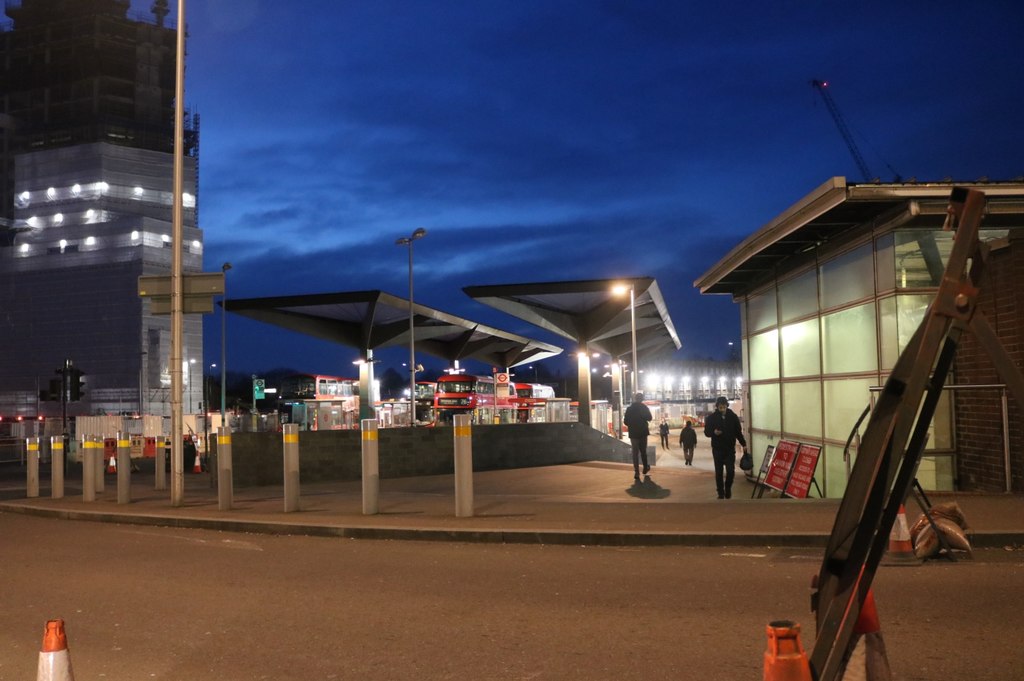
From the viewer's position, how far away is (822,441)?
16594 millimetres

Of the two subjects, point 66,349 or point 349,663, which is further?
point 66,349

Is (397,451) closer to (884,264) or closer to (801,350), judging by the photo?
(801,350)

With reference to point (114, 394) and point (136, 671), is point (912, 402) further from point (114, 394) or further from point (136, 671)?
point (114, 394)

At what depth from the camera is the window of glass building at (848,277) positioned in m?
15.0

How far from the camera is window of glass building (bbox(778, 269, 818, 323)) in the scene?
17469 mm

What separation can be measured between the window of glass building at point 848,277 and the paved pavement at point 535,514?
3739mm

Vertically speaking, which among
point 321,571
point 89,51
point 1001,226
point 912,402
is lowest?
point 321,571

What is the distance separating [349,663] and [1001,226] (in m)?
12.1

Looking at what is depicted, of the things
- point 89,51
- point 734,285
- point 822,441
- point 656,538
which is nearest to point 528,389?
point 734,285

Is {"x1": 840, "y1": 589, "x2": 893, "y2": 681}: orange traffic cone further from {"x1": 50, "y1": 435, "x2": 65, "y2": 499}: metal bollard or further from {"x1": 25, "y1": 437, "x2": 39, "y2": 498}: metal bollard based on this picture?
{"x1": 25, "y1": 437, "x2": 39, "y2": 498}: metal bollard

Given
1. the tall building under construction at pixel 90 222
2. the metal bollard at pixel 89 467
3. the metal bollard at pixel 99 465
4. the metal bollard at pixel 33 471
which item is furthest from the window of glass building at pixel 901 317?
the tall building under construction at pixel 90 222

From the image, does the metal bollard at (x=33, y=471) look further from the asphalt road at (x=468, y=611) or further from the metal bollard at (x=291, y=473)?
the asphalt road at (x=468, y=611)

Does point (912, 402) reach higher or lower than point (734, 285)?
lower

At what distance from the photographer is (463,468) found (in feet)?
41.8
